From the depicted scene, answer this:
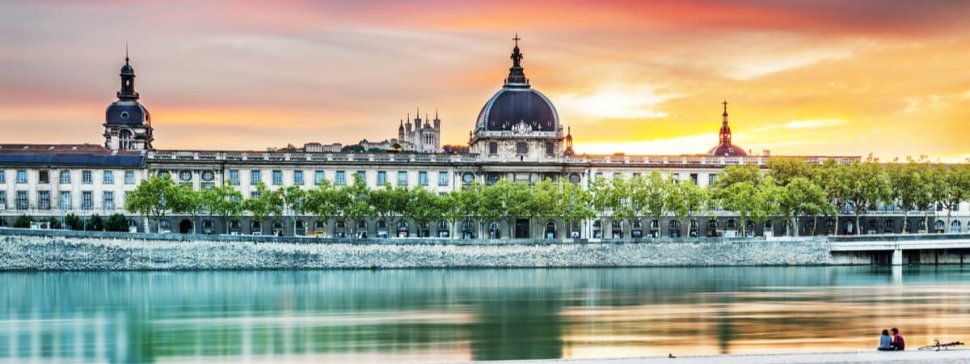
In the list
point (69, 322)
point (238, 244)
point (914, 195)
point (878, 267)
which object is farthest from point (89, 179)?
point (914, 195)

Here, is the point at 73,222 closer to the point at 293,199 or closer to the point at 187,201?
the point at 187,201

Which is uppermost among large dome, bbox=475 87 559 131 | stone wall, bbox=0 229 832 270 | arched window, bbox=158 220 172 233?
large dome, bbox=475 87 559 131

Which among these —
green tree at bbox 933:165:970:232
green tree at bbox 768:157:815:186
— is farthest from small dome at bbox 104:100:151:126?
green tree at bbox 933:165:970:232

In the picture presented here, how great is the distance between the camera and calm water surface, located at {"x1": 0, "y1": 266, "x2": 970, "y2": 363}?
4531 centimetres

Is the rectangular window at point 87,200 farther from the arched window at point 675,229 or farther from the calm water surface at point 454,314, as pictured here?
the arched window at point 675,229

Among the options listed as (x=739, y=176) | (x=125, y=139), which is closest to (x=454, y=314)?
(x=739, y=176)

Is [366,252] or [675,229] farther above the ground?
[675,229]

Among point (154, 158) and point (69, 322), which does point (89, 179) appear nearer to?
point (154, 158)

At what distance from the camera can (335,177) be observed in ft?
387


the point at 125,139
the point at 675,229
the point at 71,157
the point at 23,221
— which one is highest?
the point at 125,139

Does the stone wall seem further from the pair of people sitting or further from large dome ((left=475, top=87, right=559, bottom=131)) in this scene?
the pair of people sitting

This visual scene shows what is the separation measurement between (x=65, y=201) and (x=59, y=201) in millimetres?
503

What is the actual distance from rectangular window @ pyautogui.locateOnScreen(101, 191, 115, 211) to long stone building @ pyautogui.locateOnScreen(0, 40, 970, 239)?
9 cm

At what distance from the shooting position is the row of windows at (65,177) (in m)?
109
